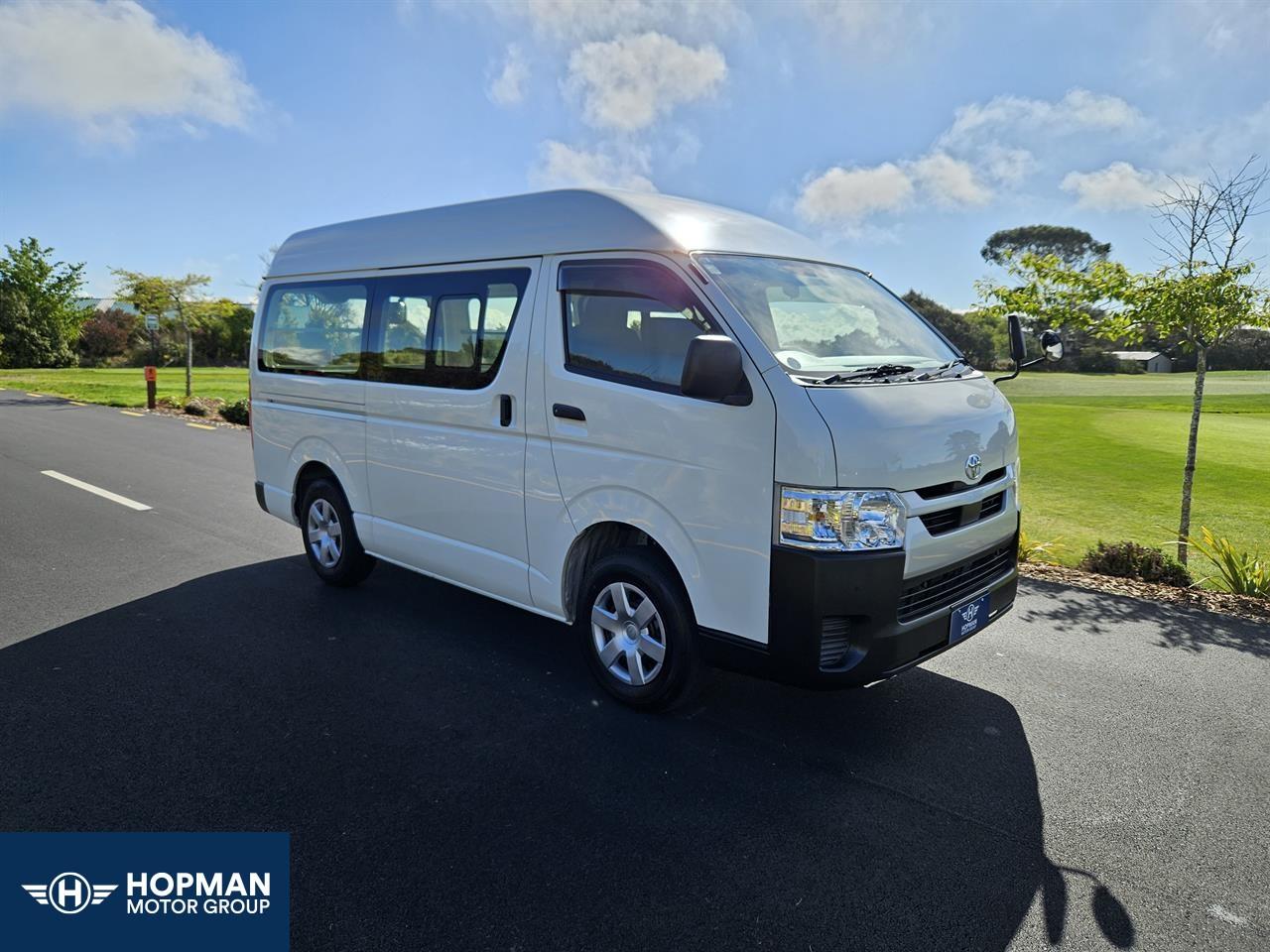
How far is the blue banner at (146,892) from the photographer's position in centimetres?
245

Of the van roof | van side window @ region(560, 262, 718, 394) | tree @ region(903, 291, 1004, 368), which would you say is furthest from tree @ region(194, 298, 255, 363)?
van side window @ region(560, 262, 718, 394)

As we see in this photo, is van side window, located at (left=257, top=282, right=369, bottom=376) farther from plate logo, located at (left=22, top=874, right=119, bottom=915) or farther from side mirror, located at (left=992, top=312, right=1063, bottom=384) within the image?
side mirror, located at (left=992, top=312, right=1063, bottom=384)

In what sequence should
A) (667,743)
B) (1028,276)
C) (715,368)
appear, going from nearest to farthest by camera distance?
Answer: (715,368) → (667,743) → (1028,276)

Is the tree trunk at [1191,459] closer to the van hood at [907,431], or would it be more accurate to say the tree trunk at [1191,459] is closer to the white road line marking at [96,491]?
the van hood at [907,431]

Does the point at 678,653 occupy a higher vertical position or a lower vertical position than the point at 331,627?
higher

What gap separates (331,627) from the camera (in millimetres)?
4910

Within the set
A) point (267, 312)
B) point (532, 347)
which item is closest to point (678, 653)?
point (532, 347)

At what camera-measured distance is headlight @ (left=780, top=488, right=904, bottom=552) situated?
9.81ft

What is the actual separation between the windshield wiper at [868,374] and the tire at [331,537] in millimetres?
3548

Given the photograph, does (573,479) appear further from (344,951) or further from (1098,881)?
(1098,881)

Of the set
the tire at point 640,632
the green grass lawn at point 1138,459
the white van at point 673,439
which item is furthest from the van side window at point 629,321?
the green grass lawn at point 1138,459

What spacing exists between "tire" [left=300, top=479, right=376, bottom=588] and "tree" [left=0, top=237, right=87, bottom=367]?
49.9 meters

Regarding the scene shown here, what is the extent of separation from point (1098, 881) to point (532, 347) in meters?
3.20

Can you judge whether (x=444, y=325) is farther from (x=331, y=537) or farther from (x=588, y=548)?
(x=331, y=537)
